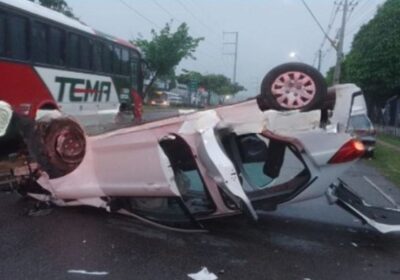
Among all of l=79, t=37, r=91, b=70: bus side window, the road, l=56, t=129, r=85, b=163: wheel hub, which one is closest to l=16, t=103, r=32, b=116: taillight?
l=79, t=37, r=91, b=70: bus side window

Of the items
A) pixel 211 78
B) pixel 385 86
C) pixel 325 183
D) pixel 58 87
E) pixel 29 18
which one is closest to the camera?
pixel 325 183

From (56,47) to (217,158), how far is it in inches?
357

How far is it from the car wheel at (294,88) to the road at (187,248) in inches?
53.7

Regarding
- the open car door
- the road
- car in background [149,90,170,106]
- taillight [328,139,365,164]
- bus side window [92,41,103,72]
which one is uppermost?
bus side window [92,41,103,72]

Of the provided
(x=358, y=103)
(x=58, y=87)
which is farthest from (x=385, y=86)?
(x=358, y=103)

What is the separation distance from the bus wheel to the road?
1.91 feet

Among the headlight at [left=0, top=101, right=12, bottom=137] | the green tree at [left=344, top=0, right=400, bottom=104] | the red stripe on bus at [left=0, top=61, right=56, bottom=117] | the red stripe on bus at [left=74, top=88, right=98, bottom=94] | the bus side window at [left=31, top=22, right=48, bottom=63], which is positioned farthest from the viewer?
the green tree at [left=344, top=0, right=400, bottom=104]

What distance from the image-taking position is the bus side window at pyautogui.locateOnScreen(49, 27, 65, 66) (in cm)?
1262

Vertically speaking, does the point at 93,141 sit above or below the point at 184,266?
above

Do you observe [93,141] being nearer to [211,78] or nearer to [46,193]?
[46,193]

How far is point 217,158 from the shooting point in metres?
4.86

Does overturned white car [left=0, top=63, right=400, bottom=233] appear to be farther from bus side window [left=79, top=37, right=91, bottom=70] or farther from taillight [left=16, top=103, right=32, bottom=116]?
bus side window [left=79, top=37, right=91, bottom=70]

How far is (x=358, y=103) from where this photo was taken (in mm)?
5707

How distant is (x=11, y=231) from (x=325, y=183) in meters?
3.06
